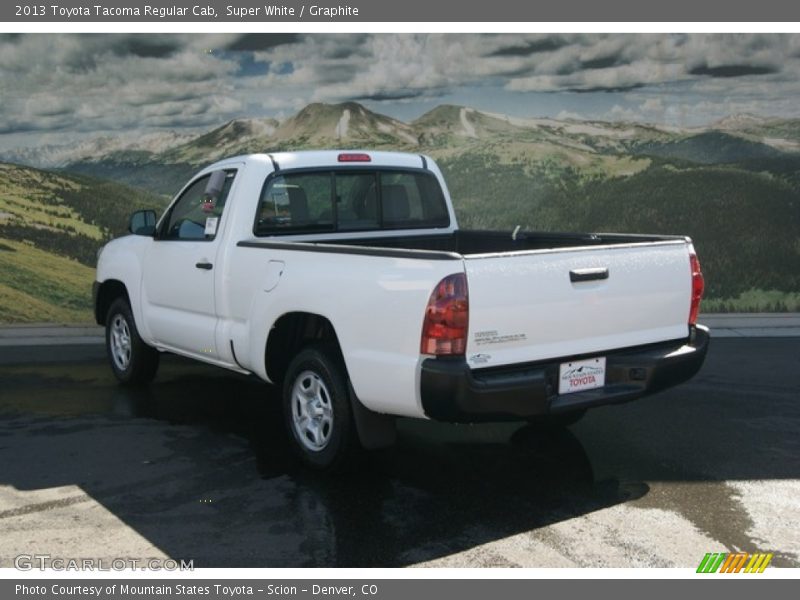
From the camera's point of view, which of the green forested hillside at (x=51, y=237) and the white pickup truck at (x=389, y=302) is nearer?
the white pickup truck at (x=389, y=302)

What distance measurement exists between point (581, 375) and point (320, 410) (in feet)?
5.15

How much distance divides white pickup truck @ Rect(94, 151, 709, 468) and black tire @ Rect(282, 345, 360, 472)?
0.01 m

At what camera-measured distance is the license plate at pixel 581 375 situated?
17.8 ft

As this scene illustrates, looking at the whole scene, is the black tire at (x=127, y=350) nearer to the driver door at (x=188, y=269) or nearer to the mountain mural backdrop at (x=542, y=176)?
the driver door at (x=188, y=269)

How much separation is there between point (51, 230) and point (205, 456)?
855cm

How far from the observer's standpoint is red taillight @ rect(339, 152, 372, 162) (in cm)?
717

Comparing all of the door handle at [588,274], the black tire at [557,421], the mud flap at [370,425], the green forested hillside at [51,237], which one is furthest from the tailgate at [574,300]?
the green forested hillside at [51,237]

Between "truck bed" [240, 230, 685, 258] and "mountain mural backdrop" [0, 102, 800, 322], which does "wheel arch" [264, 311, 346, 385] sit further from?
"mountain mural backdrop" [0, 102, 800, 322]

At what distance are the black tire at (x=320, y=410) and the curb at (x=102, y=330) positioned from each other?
5.92m

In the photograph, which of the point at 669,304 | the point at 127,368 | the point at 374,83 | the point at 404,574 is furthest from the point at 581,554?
the point at 374,83

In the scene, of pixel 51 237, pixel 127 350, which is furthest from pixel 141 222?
pixel 51 237

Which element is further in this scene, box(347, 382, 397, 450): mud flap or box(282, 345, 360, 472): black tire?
box(282, 345, 360, 472): black tire

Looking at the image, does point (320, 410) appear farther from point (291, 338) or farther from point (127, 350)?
point (127, 350)

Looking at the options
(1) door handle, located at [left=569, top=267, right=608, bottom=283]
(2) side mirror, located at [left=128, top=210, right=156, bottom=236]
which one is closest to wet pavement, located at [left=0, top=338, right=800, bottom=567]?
(1) door handle, located at [left=569, top=267, right=608, bottom=283]
